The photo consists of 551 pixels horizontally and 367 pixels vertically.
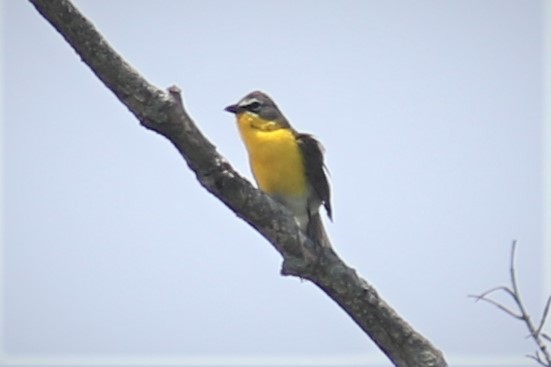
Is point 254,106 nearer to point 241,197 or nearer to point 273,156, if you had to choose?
point 273,156

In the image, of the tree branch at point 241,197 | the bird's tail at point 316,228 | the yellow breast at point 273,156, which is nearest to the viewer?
the tree branch at point 241,197

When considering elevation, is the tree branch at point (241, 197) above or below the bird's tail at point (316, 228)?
below

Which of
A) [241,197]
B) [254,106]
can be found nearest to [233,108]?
[254,106]

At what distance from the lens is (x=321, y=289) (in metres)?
4.55

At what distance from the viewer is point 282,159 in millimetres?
6301

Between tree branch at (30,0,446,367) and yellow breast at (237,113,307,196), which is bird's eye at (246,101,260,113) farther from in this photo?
tree branch at (30,0,446,367)

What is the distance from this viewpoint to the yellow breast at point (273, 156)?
6.29 metres

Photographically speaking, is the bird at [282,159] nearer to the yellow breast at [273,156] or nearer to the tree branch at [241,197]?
the yellow breast at [273,156]

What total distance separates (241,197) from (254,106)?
2327 mm

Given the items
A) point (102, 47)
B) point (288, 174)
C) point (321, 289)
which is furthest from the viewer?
point (288, 174)

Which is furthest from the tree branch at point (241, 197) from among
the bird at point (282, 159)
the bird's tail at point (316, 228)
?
the bird at point (282, 159)

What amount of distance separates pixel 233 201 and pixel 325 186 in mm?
2254

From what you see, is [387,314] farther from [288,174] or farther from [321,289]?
[288,174]

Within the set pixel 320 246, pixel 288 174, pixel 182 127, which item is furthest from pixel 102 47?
pixel 288 174
